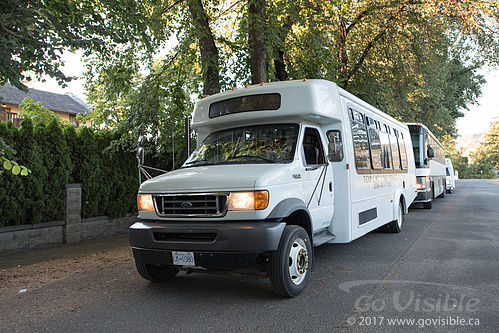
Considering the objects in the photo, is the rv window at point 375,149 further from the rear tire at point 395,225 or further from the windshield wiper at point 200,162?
the windshield wiper at point 200,162

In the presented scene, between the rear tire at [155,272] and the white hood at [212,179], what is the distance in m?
1.06

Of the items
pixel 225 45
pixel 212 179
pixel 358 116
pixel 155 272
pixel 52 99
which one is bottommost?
pixel 155 272

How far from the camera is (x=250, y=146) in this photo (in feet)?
18.4

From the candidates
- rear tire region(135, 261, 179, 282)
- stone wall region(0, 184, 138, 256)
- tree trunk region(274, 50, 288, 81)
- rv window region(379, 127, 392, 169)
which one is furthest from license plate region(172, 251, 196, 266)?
tree trunk region(274, 50, 288, 81)

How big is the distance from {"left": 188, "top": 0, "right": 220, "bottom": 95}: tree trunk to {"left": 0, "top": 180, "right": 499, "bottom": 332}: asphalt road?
607cm

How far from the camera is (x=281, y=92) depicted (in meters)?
5.75

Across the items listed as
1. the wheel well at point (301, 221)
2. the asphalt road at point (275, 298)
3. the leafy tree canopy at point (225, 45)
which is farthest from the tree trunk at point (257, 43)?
the wheel well at point (301, 221)

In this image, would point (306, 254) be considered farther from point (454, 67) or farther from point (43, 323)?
point (454, 67)

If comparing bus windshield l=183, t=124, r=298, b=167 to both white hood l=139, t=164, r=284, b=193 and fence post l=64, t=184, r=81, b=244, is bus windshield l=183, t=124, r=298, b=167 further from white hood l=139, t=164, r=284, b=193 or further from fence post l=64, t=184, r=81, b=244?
fence post l=64, t=184, r=81, b=244

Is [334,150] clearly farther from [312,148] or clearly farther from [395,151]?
[395,151]

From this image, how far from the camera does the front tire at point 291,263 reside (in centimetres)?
452

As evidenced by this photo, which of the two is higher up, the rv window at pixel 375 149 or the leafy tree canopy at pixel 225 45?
the leafy tree canopy at pixel 225 45

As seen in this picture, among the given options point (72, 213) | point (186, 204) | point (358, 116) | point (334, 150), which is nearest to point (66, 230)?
point (72, 213)

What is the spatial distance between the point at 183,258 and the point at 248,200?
1.03m
